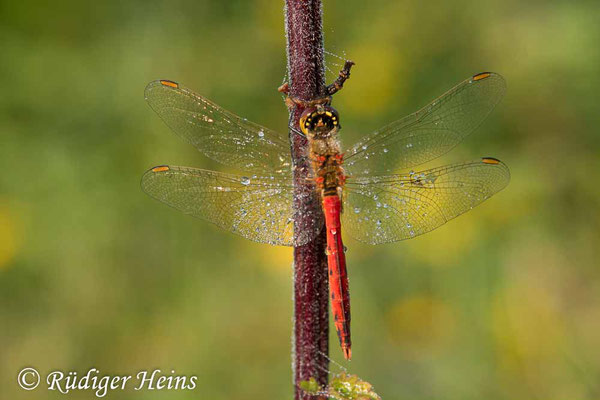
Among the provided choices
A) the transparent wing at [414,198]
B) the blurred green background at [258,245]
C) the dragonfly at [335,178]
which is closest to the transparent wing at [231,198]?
the dragonfly at [335,178]

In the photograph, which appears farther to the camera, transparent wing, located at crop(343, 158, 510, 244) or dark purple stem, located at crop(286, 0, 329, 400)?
transparent wing, located at crop(343, 158, 510, 244)

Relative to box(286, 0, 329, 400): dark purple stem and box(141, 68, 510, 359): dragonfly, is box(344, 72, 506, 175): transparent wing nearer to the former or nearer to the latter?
box(141, 68, 510, 359): dragonfly

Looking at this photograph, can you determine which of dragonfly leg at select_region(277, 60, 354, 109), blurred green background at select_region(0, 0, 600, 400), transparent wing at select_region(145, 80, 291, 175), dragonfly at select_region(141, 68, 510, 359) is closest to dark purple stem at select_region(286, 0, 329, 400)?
dragonfly leg at select_region(277, 60, 354, 109)

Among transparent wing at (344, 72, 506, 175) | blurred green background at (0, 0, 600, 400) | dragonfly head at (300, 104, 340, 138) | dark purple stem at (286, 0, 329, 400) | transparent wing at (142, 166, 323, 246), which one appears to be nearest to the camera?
dark purple stem at (286, 0, 329, 400)

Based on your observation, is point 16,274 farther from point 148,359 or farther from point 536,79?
point 536,79

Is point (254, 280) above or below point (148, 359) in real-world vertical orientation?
above

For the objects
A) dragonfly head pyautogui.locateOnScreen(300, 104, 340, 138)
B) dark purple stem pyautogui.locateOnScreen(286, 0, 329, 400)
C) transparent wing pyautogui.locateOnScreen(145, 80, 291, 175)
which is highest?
transparent wing pyautogui.locateOnScreen(145, 80, 291, 175)

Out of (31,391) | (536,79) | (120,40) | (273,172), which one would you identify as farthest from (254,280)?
(536,79)

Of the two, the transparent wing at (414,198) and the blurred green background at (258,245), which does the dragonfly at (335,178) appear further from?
the blurred green background at (258,245)
